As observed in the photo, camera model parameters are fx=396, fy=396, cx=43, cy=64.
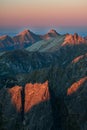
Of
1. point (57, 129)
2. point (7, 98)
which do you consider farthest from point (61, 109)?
point (7, 98)

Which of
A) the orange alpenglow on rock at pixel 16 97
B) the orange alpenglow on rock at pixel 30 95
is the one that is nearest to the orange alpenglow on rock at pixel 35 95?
the orange alpenglow on rock at pixel 30 95

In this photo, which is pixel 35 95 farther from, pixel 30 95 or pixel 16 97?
pixel 16 97

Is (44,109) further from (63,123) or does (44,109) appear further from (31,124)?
(63,123)

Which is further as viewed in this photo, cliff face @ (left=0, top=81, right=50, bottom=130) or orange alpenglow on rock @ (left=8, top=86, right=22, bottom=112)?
orange alpenglow on rock @ (left=8, top=86, right=22, bottom=112)

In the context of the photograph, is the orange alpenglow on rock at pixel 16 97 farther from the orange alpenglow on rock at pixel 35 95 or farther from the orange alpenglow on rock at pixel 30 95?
the orange alpenglow on rock at pixel 35 95

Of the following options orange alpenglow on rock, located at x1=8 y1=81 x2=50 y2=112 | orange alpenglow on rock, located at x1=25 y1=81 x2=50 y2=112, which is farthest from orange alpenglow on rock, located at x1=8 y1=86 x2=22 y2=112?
orange alpenglow on rock, located at x1=25 y1=81 x2=50 y2=112

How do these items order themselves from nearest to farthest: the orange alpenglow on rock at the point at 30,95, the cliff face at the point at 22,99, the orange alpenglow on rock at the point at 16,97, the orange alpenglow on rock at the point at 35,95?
the cliff face at the point at 22,99, the orange alpenglow on rock at the point at 35,95, the orange alpenglow on rock at the point at 30,95, the orange alpenglow on rock at the point at 16,97

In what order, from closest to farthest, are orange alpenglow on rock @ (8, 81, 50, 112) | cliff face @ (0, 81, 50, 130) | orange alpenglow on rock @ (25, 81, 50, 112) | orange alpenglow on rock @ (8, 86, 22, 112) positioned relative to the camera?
Result: cliff face @ (0, 81, 50, 130)
orange alpenglow on rock @ (25, 81, 50, 112)
orange alpenglow on rock @ (8, 81, 50, 112)
orange alpenglow on rock @ (8, 86, 22, 112)

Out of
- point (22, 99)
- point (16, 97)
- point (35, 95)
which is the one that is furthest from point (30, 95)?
point (16, 97)

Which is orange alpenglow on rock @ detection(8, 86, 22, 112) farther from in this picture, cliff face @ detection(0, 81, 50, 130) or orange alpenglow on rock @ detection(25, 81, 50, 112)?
orange alpenglow on rock @ detection(25, 81, 50, 112)
